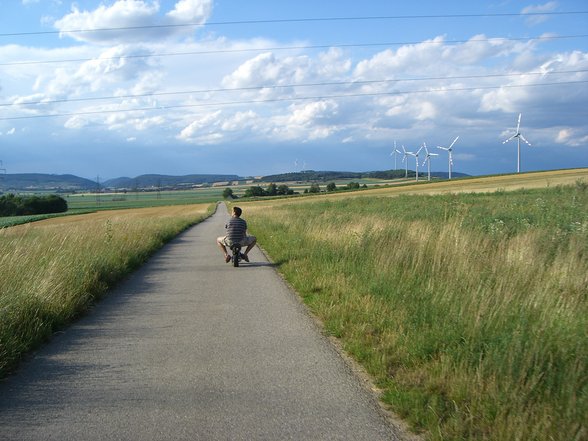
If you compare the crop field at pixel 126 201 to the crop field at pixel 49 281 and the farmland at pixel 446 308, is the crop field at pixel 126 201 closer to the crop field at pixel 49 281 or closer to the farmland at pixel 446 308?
the crop field at pixel 49 281

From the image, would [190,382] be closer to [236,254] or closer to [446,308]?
[446,308]

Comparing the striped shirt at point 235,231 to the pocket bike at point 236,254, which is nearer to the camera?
the pocket bike at point 236,254

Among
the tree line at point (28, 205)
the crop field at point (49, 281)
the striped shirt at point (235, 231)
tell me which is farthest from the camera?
the tree line at point (28, 205)

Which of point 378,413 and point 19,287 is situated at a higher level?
point 19,287

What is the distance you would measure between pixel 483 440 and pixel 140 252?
13.7 m

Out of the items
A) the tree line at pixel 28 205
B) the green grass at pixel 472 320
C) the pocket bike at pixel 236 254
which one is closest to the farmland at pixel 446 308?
the green grass at pixel 472 320

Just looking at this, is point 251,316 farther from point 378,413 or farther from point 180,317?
point 378,413

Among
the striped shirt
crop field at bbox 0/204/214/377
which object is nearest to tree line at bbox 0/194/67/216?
crop field at bbox 0/204/214/377

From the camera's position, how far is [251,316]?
8.22m

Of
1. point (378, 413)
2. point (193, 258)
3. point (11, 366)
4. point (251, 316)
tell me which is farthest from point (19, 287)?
point (193, 258)

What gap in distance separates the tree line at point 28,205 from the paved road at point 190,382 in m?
88.3

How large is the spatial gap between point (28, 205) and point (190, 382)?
94.7 meters

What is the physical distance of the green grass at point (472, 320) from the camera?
4.09m

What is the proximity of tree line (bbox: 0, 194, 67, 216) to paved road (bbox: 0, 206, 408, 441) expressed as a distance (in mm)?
88338
